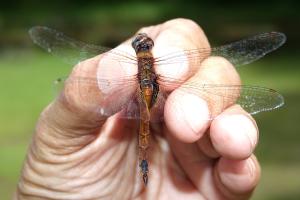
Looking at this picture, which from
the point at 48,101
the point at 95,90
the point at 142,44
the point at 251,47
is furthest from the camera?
the point at 48,101

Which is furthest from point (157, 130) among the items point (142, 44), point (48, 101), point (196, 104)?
point (48, 101)

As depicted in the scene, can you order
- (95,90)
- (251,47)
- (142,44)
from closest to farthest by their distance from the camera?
(95,90), (142,44), (251,47)

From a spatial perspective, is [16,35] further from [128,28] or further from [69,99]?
[69,99]

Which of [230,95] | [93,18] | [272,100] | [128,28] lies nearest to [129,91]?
[230,95]

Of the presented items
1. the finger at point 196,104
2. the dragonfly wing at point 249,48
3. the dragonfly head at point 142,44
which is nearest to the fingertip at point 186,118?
the finger at point 196,104

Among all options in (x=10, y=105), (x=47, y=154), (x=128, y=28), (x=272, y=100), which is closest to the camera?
(x=272, y=100)

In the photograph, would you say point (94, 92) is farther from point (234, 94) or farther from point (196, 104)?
point (234, 94)

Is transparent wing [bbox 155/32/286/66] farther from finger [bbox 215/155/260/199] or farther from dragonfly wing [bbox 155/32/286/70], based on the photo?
finger [bbox 215/155/260/199]
